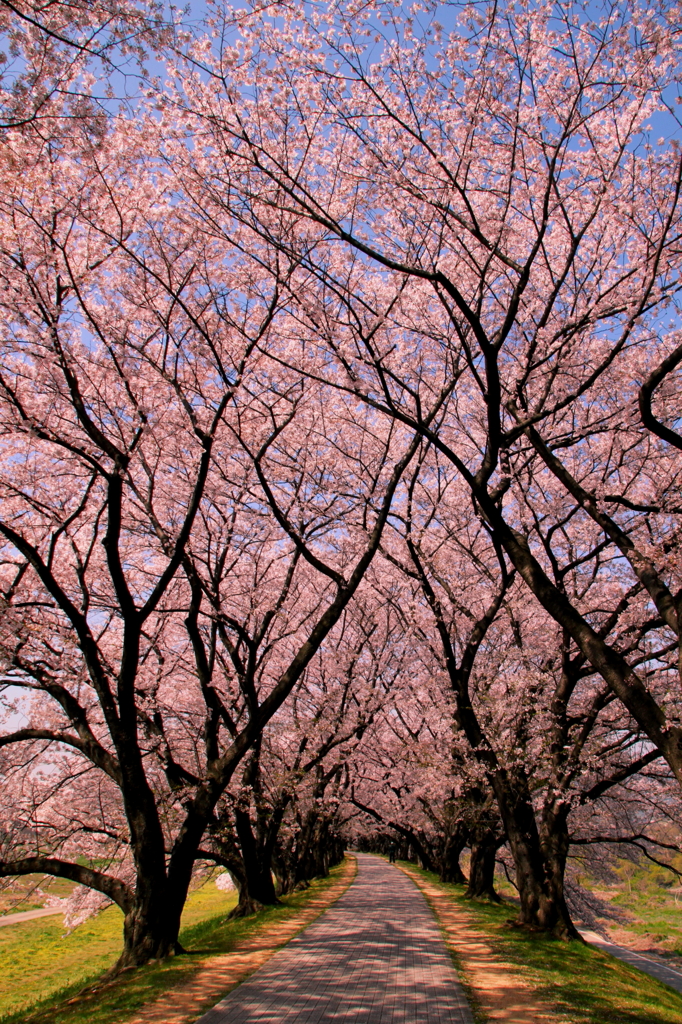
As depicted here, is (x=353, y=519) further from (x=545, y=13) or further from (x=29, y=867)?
(x=545, y=13)

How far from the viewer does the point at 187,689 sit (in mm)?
16969

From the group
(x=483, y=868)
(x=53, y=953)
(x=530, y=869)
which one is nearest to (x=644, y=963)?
(x=483, y=868)

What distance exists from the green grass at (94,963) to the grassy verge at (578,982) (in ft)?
14.2

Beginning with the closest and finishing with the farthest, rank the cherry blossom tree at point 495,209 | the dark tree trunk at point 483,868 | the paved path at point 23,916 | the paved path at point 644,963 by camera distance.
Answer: the cherry blossom tree at point 495,209, the dark tree trunk at point 483,868, the paved path at point 644,963, the paved path at point 23,916

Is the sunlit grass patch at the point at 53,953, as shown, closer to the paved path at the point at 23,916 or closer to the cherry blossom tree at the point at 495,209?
the paved path at the point at 23,916

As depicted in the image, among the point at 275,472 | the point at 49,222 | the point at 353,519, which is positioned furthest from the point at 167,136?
the point at 353,519

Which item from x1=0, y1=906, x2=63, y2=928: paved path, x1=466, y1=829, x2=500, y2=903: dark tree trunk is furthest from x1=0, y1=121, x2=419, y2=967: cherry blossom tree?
x1=0, y1=906, x2=63, y2=928: paved path

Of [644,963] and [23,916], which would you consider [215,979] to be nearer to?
[644,963]

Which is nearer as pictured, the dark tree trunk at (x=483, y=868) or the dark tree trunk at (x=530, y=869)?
the dark tree trunk at (x=530, y=869)

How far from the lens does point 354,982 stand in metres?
8.16

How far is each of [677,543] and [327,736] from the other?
44.2 ft

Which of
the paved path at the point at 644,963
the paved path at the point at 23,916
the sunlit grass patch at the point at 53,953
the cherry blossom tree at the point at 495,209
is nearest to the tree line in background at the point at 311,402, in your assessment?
the cherry blossom tree at the point at 495,209

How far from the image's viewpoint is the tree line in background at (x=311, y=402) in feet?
21.2

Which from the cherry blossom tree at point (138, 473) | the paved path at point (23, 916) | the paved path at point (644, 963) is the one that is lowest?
the paved path at point (644, 963)
